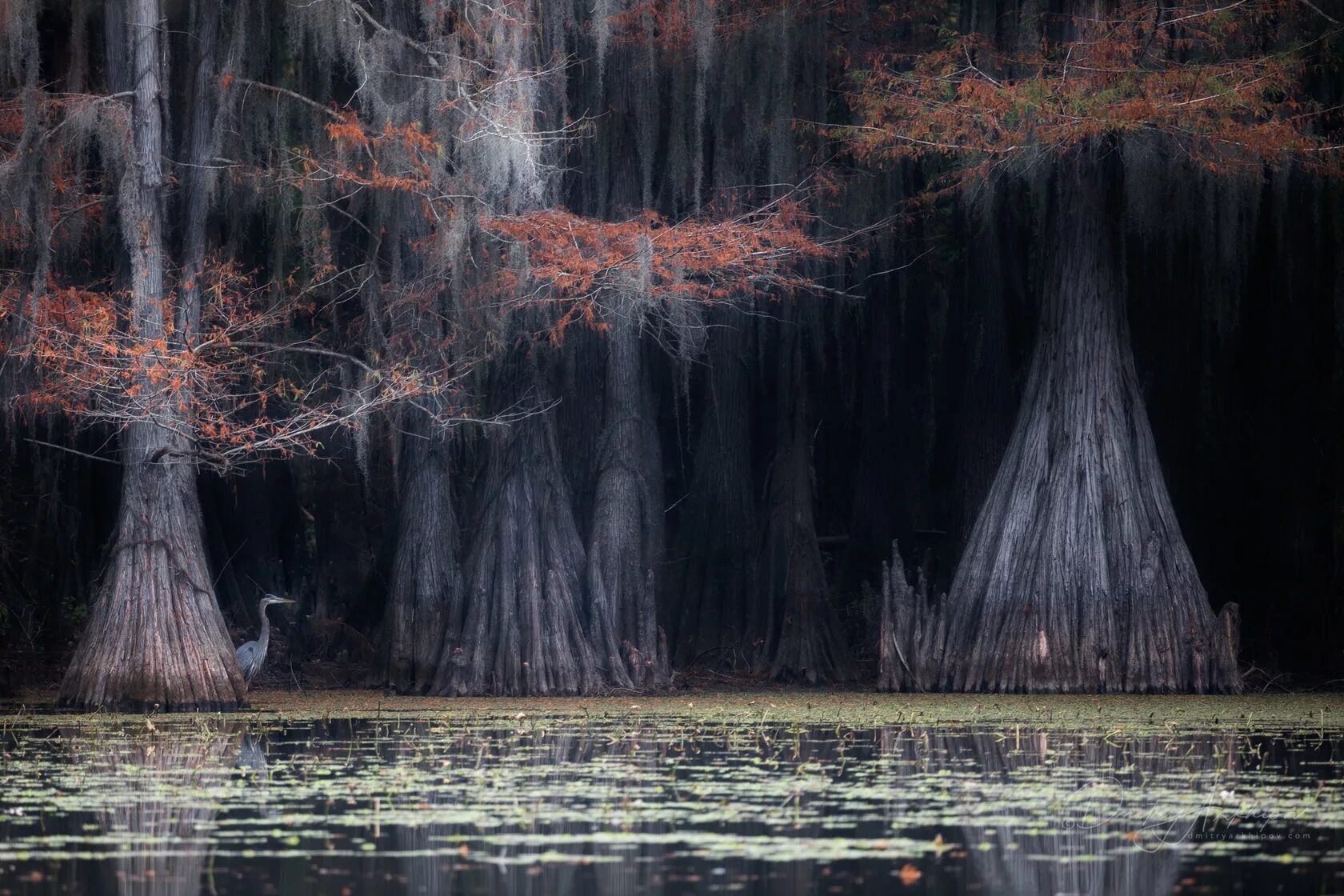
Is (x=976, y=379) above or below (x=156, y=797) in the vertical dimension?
above

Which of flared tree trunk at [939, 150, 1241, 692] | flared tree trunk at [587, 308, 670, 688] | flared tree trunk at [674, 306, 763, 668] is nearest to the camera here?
flared tree trunk at [939, 150, 1241, 692]

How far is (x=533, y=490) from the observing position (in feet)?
49.0

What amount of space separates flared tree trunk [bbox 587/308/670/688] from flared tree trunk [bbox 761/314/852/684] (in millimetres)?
1205

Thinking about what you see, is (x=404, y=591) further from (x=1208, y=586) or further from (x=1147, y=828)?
(x=1147, y=828)

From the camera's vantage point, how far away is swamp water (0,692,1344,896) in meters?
5.36

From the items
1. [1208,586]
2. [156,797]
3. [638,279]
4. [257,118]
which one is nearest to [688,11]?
[638,279]

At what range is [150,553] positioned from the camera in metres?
13.1

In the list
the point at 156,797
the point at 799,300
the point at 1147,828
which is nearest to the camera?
the point at 1147,828

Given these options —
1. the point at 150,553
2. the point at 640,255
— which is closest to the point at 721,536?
the point at 640,255

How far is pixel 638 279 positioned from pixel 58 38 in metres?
5.11

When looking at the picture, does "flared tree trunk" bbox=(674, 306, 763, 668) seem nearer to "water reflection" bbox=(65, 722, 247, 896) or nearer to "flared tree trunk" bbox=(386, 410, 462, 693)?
"flared tree trunk" bbox=(386, 410, 462, 693)

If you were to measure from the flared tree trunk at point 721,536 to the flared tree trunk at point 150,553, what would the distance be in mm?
A: 4909

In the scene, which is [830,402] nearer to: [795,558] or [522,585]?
[795,558]

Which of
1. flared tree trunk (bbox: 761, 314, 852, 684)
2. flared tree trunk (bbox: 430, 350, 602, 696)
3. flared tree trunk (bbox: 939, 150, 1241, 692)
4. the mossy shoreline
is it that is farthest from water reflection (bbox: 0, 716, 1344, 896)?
flared tree trunk (bbox: 761, 314, 852, 684)
